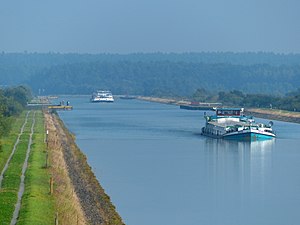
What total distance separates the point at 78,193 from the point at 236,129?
114ft

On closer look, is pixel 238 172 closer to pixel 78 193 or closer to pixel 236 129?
pixel 78 193

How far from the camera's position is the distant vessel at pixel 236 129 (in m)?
67.0

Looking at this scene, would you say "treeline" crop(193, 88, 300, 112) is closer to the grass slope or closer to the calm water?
the calm water

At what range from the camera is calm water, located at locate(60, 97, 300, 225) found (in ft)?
108

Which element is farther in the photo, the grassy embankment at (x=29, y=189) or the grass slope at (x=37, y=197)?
the grassy embankment at (x=29, y=189)

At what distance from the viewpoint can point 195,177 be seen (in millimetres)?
43125

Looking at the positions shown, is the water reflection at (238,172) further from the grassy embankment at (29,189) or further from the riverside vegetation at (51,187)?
the grassy embankment at (29,189)

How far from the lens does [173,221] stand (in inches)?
1240

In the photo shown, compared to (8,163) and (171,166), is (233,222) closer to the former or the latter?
(8,163)

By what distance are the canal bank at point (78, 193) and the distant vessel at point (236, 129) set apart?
781 inches

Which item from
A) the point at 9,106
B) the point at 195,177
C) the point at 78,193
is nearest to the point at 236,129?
the point at 9,106

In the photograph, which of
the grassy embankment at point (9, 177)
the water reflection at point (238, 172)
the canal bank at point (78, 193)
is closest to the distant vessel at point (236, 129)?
the water reflection at point (238, 172)

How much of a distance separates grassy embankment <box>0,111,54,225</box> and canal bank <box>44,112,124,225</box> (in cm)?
43

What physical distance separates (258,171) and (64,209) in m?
18.6
